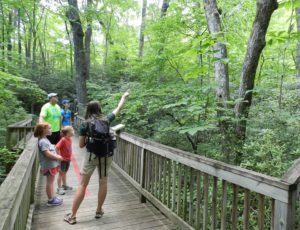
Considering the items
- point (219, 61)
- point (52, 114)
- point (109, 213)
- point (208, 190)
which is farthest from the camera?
point (52, 114)

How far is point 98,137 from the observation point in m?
3.18

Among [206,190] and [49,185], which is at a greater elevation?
[206,190]

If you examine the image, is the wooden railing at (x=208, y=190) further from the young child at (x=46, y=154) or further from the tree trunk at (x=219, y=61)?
the tree trunk at (x=219, y=61)

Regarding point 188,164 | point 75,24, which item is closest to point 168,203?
point 188,164

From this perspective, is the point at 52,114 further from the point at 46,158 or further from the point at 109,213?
the point at 109,213

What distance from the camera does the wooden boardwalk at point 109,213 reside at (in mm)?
3344

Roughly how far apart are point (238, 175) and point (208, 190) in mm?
736

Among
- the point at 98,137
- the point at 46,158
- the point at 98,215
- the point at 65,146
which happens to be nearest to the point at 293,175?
the point at 98,137

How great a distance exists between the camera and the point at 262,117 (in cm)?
401

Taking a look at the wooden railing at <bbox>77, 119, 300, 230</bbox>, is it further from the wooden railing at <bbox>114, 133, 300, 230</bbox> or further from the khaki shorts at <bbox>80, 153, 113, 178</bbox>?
the khaki shorts at <bbox>80, 153, 113, 178</bbox>

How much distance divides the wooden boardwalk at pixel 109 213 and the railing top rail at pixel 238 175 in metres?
0.95

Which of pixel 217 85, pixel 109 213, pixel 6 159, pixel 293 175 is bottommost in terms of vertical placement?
pixel 109 213

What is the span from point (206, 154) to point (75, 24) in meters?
10.8

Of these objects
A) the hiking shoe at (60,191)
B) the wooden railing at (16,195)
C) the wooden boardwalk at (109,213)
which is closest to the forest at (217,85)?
the wooden boardwalk at (109,213)
